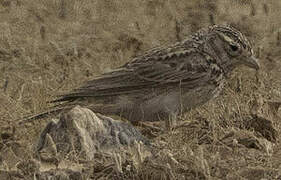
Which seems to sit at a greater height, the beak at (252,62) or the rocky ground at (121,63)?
the beak at (252,62)

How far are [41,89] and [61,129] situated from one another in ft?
8.21

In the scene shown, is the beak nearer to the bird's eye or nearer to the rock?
the bird's eye

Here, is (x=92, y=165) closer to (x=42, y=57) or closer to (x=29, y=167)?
(x=29, y=167)

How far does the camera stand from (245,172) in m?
6.00

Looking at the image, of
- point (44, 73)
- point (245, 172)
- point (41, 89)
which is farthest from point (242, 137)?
point (44, 73)

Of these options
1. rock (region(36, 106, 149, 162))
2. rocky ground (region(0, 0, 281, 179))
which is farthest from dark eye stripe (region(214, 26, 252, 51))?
rock (region(36, 106, 149, 162))

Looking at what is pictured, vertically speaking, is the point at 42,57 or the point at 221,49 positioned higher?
the point at 221,49

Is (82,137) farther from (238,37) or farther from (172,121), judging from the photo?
(238,37)

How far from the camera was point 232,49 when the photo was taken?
8211 mm

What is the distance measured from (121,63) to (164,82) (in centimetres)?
306

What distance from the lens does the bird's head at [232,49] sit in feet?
26.9

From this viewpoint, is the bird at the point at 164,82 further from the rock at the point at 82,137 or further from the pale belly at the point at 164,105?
the rock at the point at 82,137

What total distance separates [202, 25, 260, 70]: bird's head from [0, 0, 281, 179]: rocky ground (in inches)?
16.3

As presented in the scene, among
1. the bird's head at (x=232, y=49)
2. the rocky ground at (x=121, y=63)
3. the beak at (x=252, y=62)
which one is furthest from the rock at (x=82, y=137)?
the beak at (x=252, y=62)
